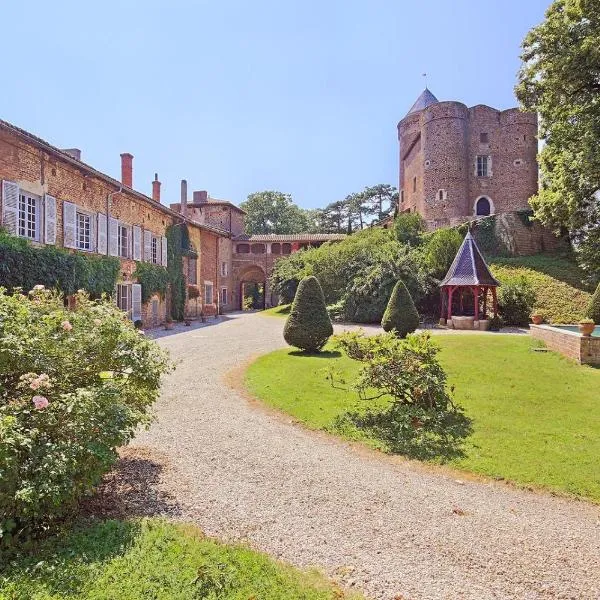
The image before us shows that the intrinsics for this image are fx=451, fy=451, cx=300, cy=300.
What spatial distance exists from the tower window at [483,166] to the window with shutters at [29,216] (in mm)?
34903

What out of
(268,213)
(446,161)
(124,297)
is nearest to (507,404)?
(124,297)

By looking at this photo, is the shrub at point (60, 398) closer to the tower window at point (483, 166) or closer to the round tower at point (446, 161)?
the round tower at point (446, 161)

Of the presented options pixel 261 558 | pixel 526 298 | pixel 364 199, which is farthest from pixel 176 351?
pixel 364 199

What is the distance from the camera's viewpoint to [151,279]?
2242 centimetres

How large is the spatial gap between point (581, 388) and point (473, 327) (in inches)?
489

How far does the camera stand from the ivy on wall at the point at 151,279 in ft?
70.6

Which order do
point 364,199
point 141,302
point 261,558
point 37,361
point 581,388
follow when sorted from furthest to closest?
point 364,199, point 141,302, point 581,388, point 37,361, point 261,558

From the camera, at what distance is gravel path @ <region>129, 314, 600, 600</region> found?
363 centimetres

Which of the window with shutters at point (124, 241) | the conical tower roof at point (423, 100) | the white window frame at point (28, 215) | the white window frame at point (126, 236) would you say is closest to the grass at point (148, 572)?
the white window frame at point (28, 215)

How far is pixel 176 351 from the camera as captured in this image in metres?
14.6

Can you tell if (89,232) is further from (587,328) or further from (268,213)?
(268,213)

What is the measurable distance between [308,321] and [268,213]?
167 ft

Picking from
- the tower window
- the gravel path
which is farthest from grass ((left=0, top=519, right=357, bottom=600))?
the tower window

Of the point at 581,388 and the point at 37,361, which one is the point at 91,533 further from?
the point at 581,388
